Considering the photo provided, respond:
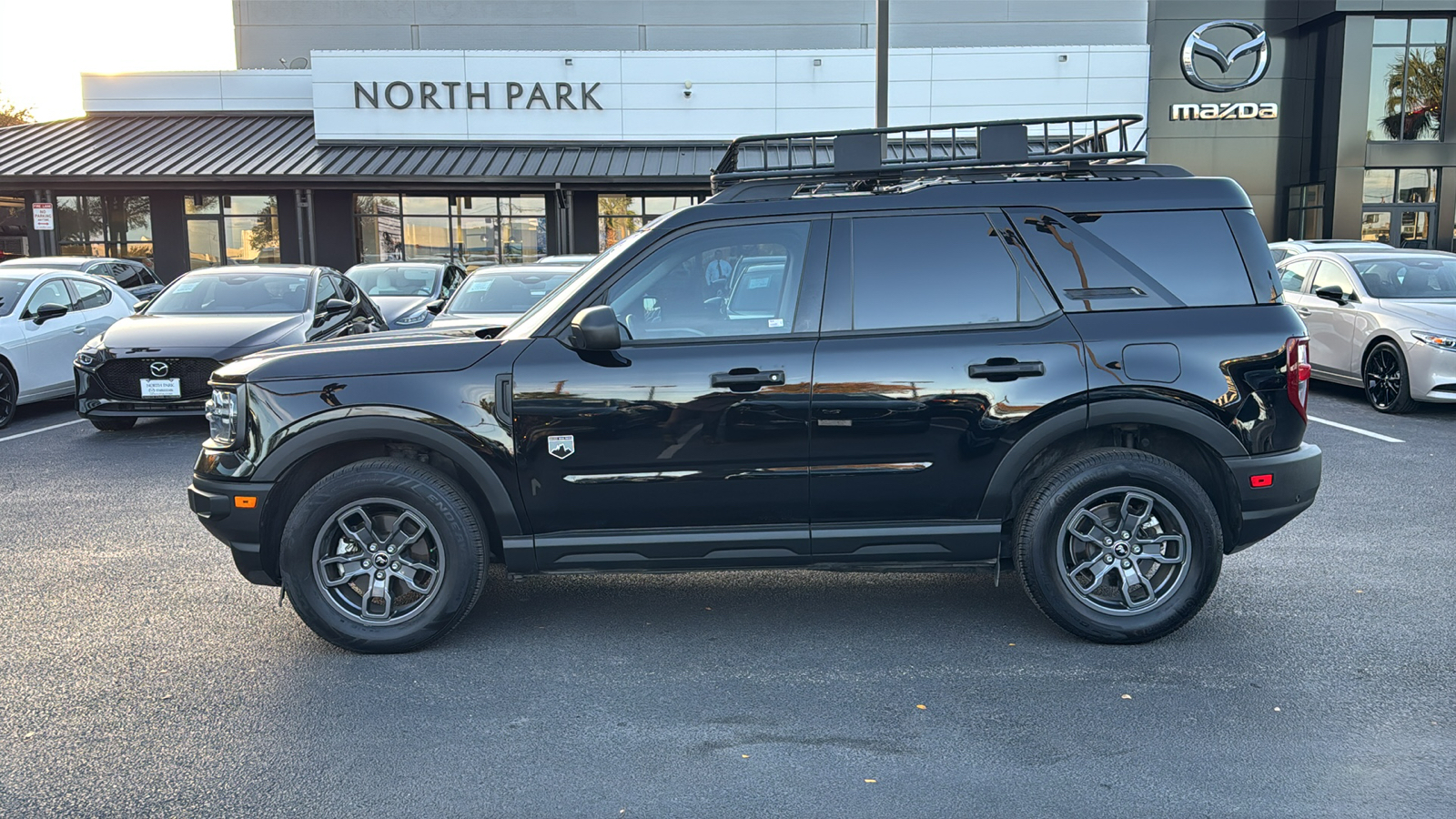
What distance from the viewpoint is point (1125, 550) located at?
461 cm

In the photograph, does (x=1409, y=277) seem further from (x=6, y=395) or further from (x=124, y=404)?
(x=6, y=395)

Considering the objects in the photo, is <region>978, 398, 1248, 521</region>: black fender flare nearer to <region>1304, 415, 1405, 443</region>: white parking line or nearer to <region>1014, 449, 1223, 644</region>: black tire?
<region>1014, 449, 1223, 644</region>: black tire

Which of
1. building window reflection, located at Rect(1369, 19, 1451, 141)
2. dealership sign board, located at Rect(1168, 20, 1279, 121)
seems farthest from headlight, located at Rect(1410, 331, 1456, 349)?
building window reflection, located at Rect(1369, 19, 1451, 141)

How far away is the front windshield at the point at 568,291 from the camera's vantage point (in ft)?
15.1

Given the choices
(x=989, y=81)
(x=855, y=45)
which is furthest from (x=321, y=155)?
(x=989, y=81)

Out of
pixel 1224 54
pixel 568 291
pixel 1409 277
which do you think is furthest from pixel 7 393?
pixel 1224 54

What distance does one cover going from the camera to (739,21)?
28.5 m

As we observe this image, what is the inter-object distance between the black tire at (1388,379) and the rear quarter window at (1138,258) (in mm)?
7300

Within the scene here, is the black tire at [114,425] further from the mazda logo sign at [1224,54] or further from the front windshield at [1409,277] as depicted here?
the mazda logo sign at [1224,54]

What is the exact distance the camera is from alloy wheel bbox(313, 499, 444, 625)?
455 centimetres

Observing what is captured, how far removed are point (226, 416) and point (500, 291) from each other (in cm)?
736

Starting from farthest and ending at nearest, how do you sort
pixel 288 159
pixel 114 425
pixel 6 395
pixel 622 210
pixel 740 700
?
pixel 622 210 < pixel 288 159 < pixel 6 395 < pixel 114 425 < pixel 740 700

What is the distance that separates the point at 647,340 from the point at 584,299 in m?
0.32

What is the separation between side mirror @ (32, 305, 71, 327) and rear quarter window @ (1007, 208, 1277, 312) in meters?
10.9
